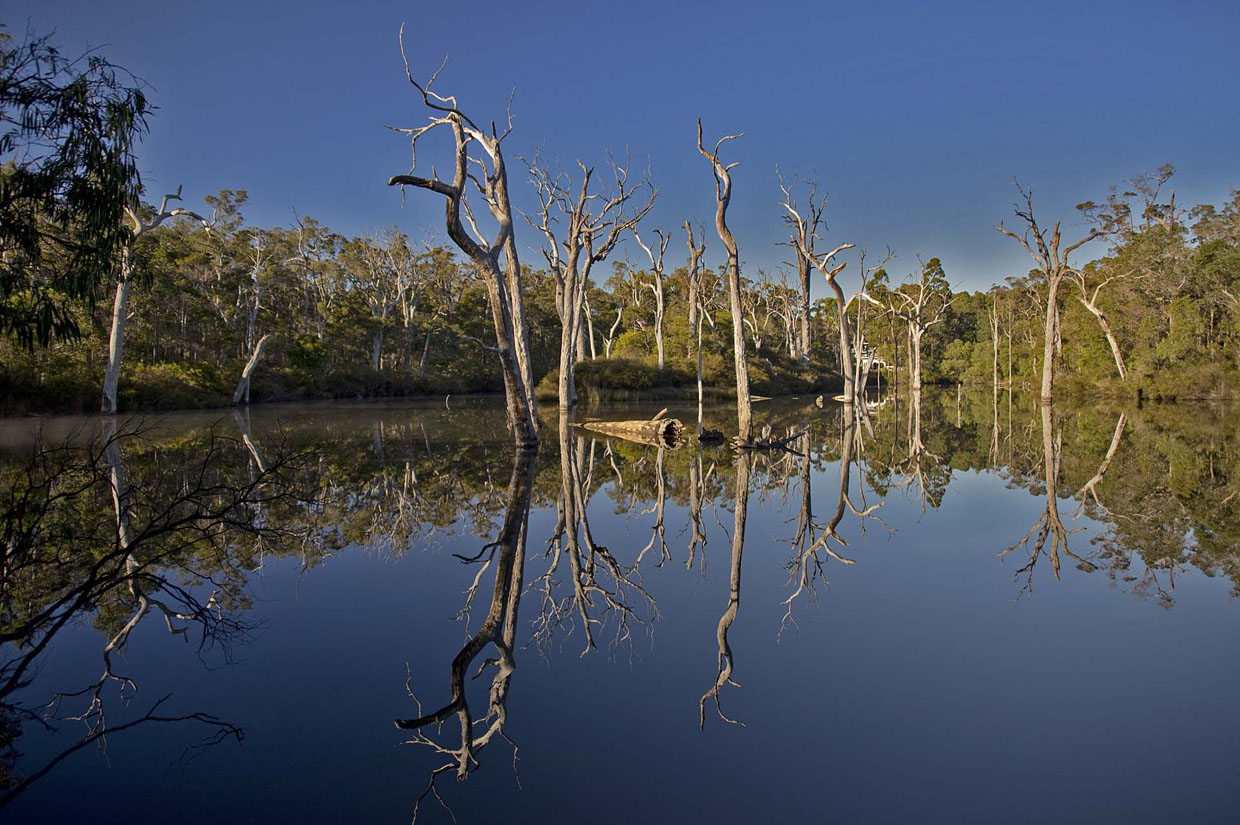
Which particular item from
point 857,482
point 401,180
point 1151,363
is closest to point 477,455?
point 401,180

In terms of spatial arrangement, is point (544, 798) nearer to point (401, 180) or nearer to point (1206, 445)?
point (401, 180)

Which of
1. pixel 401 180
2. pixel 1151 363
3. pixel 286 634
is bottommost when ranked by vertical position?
pixel 286 634

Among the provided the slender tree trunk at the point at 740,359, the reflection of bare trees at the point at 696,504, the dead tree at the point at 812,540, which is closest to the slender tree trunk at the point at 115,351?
the slender tree trunk at the point at 740,359

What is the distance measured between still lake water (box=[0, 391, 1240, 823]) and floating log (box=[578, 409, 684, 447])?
9115 millimetres

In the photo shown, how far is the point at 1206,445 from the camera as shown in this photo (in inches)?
601

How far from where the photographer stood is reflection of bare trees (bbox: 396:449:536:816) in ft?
11.2

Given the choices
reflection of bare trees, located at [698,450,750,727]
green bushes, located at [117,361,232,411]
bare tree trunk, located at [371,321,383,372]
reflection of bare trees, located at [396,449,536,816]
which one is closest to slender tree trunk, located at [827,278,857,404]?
reflection of bare trees, located at [698,450,750,727]

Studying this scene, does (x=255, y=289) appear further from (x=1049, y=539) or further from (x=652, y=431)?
(x=1049, y=539)

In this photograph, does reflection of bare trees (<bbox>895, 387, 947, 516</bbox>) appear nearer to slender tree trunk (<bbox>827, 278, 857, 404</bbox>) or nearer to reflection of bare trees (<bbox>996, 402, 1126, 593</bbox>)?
reflection of bare trees (<bbox>996, 402, 1126, 593</bbox>)

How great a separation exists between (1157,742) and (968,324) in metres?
82.5

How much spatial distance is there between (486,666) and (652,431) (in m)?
15.7

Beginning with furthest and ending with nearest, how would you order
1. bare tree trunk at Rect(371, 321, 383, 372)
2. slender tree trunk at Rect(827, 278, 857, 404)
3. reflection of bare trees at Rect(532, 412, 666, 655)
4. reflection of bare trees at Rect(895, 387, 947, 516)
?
bare tree trunk at Rect(371, 321, 383, 372) < slender tree trunk at Rect(827, 278, 857, 404) < reflection of bare trees at Rect(895, 387, 947, 516) < reflection of bare trees at Rect(532, 412, 666, 655)

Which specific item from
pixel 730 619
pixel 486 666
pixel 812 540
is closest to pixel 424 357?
pixel 812 540

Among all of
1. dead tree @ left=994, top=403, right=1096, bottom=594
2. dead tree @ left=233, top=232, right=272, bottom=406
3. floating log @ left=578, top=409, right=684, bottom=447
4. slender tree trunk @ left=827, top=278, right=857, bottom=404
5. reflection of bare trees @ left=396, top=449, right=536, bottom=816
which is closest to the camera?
reflection of bare trees @ left=396, top=449, right=536, bottom=816
